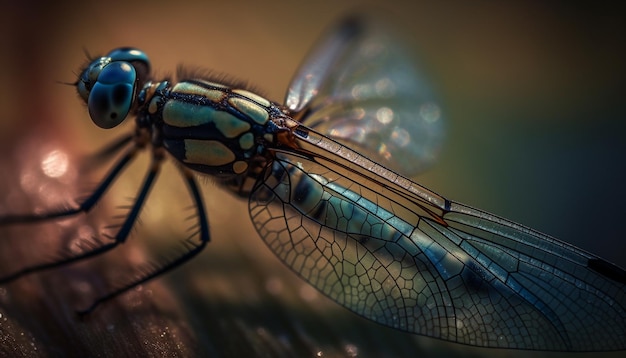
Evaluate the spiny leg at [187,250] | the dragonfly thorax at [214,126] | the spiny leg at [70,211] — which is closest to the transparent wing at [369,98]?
the dragonfly thorax at [214,126]

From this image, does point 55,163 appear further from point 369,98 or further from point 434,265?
point 434,265

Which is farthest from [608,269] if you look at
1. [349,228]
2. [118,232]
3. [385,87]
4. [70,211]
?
[70,211]

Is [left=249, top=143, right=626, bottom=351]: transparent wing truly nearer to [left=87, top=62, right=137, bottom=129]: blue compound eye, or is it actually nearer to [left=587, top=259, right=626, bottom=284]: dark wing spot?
[left=587, top=259, right=626, bottom=284]: dark wing spot

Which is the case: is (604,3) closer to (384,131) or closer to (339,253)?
(384,131)

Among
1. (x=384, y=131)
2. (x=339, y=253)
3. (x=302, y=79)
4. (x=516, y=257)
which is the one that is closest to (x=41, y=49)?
(x=302, y=79)

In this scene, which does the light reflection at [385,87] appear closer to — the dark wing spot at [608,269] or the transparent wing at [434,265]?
the transparent wing at [434,265]

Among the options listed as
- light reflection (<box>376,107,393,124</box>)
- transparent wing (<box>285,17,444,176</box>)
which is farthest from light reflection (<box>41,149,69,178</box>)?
light reflection (<box>376,107,393,124</box>)
